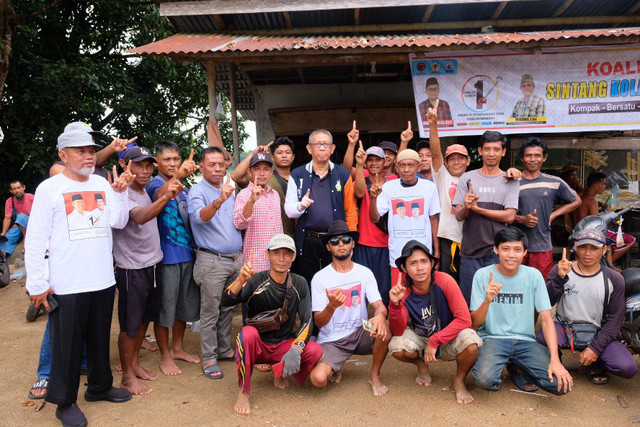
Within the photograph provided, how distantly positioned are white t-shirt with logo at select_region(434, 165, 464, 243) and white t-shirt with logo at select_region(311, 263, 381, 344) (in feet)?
3.45

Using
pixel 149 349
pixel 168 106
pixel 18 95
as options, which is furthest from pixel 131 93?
pixel 149 349

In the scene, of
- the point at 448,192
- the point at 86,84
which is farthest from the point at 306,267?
the point at 86,84

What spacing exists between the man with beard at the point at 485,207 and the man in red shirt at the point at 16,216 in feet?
26.1

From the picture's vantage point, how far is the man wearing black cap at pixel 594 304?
3439mm

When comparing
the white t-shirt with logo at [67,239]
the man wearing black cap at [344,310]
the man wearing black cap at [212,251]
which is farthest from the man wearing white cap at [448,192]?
the white t-shirt with logo at [67,239]

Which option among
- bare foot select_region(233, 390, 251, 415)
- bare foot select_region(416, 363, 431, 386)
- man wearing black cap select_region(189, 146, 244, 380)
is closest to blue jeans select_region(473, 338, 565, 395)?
bare foot select_region(416, 363, 431, 386)

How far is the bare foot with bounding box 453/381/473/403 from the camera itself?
131 inches

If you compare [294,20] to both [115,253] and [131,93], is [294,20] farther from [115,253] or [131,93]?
[131,93]

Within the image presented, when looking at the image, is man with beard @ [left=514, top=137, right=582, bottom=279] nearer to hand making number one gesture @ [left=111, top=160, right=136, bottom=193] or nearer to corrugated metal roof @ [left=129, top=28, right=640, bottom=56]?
corrugated metal roof @ [left=129, top=28, right=640, bottom=56]

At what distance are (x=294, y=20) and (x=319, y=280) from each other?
4.40 meters

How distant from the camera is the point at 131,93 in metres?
10.1

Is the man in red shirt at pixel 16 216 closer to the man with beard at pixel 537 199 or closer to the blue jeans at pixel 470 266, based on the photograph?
the blue jeans at pixel 470 266

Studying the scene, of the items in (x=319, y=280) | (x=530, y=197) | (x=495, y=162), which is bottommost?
(x=319, y=280)

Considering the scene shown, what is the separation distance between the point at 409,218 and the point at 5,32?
739cm
